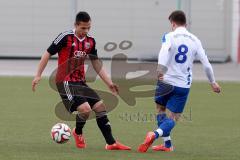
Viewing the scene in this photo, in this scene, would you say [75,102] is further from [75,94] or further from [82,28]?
[82,28]

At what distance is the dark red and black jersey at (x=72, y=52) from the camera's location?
35.9 ft

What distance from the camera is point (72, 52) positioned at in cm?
1100

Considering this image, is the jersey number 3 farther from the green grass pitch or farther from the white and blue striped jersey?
the green grass pitch

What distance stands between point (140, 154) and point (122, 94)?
301 inches

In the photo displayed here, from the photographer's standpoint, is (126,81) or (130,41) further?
(130,41)

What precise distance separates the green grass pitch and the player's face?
166 cm

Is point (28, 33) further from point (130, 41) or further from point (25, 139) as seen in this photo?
point (25, 139)

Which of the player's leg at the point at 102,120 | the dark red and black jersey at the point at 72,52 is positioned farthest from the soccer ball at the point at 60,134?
the dark red and black jersey at the point at 72,52

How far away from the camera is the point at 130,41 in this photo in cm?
3005

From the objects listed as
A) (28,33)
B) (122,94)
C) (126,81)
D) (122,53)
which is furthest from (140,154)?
(28,33)

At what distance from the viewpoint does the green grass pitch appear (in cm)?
1047

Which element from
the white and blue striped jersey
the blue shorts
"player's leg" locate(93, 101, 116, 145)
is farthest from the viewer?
"player's leg" locate(93, 101, 116, 145)

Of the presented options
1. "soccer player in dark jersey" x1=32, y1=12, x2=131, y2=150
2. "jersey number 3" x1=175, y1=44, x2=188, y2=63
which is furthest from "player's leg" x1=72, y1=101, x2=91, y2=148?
"jersey number 3" x1=175, y1=44, x2=188, y2=63

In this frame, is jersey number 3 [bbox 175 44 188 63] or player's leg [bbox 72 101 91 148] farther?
player's leg [bbox 72 101 91 148]
